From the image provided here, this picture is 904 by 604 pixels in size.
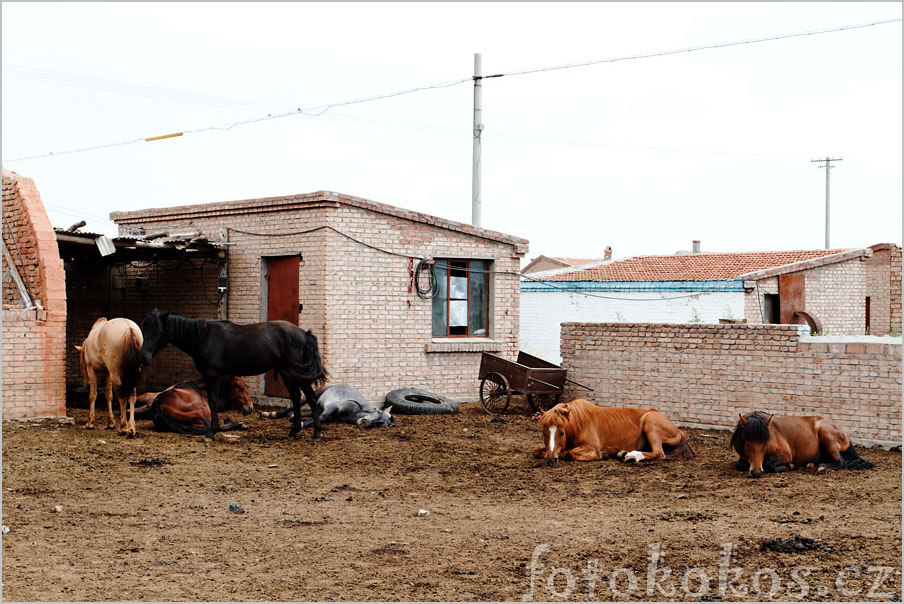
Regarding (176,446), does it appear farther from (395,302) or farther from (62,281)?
(395,302)

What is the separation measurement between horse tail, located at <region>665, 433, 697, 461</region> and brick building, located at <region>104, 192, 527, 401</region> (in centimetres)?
650

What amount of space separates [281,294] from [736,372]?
815 cm

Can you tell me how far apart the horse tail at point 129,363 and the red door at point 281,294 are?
4.01m

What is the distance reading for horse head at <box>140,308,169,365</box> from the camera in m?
12.2

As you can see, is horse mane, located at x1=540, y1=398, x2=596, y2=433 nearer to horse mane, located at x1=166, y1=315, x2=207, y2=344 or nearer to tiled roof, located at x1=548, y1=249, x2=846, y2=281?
horse mane, located at x1=166, y1=315, x2=207, y2=344

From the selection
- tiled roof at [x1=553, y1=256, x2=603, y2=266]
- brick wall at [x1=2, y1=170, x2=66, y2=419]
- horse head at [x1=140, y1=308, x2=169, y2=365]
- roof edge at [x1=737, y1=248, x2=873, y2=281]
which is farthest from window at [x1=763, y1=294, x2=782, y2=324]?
tiled roof at [x1=553, y1=256, x2=603, y2=266]

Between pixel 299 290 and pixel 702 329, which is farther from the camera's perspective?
pixel 299 290

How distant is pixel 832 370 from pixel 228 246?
11031mm

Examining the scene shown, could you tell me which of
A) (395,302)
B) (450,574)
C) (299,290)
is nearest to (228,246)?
(299,290)

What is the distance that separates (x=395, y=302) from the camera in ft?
54.4

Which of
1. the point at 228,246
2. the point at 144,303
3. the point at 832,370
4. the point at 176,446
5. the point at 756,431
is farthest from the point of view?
the point at 144,303

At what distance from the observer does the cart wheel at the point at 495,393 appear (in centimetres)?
1564

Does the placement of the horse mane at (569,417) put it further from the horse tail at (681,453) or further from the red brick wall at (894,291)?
the red brick wall at (894,291)

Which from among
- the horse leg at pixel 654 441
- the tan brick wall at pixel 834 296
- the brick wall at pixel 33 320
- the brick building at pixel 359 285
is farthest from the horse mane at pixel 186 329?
the tan brick wall at pixel 834 296
